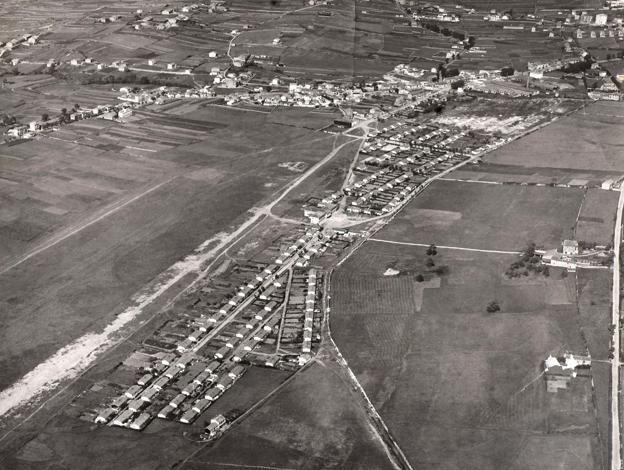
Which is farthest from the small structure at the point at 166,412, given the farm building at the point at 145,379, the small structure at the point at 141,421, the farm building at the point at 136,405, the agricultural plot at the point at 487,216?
the agricultural plot at the point at 487,216

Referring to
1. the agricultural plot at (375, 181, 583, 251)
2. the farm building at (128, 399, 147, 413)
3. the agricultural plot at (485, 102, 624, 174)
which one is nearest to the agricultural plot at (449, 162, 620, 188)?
the agricultural plot at (485, 102, 624, 174)

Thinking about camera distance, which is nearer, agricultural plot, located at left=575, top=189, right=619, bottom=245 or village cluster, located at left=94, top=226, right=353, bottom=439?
village cluster, located at left=94, top=226, right=353, bottom=439

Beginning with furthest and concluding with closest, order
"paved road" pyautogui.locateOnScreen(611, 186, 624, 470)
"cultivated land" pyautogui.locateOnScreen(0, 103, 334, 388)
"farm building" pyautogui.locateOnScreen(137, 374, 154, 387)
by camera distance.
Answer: "cultivated land" pyautogui.locateOnScreen(0, 103, 334, 388), "farm building" pyautogui.locateOnScreen(137, 374, 154, 387), "paved road" pyautogui.locateOnScreen(611, 186, 624, 470)

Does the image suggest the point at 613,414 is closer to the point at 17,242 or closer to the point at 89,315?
the point at 89,315

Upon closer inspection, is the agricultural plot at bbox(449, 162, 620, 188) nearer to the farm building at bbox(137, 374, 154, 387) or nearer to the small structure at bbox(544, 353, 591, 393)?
the small structure at bbox(544, 353, 591, 393)

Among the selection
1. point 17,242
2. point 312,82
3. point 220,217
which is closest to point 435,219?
point 220,217

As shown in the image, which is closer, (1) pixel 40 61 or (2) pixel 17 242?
(2) pixel 17 242
